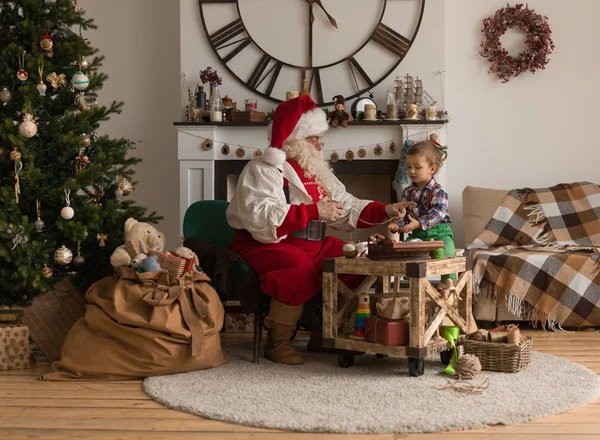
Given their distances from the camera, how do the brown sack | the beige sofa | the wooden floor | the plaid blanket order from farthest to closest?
the beige sofa < the plaid blanket < the brown sack < the wooden floor

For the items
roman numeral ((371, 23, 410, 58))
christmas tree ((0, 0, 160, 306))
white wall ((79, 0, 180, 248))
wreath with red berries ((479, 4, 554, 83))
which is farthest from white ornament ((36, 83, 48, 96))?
wreath with red berries ((479, 4, 554, 83))

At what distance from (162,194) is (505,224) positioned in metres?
2.43

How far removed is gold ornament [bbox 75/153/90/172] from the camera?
11.0 feet

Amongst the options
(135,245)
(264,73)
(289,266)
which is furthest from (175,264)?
(264,73)

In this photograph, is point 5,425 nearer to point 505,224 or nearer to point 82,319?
point 82,319

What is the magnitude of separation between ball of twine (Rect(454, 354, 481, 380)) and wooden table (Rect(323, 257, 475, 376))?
0.38 ft

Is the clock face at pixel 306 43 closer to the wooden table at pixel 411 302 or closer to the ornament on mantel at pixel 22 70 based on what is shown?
the ornament on mantel at pixel 22 70

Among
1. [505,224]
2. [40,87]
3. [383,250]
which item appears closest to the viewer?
[383,250]

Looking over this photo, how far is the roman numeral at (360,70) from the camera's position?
515 centimetres

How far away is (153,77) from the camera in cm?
547

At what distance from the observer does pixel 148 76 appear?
18.0ft

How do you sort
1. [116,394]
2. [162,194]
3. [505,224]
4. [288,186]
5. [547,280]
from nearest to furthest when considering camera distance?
[116,394]
[288,186]
[547,280]
[505,224]
[162,194]

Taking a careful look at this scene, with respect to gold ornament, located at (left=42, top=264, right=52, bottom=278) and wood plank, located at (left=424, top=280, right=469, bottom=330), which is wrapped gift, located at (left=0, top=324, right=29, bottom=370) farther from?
wood plank, located at (left=424, top=280, right=469, bottom=330)

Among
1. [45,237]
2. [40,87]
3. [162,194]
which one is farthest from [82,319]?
[162,194]
